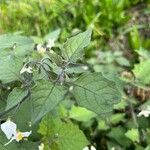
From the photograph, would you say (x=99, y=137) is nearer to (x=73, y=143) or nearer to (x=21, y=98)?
(x=73, y=143)

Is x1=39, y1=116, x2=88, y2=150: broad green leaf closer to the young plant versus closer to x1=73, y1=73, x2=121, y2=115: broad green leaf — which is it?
the young plant

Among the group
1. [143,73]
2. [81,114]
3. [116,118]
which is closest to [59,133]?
[81,114]

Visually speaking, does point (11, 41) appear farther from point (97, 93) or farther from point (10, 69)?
point (97, 93)

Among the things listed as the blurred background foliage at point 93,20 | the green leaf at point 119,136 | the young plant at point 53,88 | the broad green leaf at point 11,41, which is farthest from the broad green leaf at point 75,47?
the blurred background foliage at point 93,20

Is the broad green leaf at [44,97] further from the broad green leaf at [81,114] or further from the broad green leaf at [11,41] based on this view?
the broad green leaf at [81,114]

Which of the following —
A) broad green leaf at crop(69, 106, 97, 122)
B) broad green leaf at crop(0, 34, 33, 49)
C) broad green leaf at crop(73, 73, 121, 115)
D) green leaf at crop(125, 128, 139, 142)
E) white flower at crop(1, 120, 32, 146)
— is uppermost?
broad green leaf at crop(0, 34, 33, 49)

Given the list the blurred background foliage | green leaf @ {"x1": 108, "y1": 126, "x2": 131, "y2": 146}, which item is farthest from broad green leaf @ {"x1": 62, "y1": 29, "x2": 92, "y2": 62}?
the blurred background foliage

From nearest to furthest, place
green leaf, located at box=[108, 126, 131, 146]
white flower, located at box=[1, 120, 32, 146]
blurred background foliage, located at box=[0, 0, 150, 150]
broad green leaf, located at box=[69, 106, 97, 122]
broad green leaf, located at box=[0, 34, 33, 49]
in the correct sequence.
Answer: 1. white flower, located at box=[1, 120, 32, 146]
2. broad green leaf, located at box=[0, 34, 33, 49]
3. broad green leaf, located at box=[69, 106, 97, 122]
4. green leaf, located at box=[108, 126, 131, 146]
5. blurred background foliage, located at box=[0, 0, 150, 150]
